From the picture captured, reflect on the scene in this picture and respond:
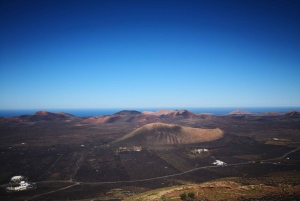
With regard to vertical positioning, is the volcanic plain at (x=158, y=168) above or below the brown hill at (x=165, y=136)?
below

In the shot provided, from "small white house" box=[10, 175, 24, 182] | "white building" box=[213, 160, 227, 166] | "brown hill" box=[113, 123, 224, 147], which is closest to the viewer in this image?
"small white house" box=[10, 175, 24, 182]

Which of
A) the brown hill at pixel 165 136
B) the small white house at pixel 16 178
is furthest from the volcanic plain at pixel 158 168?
the small white house at pixel 16 178

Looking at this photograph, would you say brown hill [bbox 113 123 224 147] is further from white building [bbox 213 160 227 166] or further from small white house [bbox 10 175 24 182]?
small white house [bbox 10 175 24 182]

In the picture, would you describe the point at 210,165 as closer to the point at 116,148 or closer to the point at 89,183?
the point at 89,183

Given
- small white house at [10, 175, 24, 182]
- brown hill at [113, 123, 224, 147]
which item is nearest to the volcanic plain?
brown hill at [113, 123, 224, 147]

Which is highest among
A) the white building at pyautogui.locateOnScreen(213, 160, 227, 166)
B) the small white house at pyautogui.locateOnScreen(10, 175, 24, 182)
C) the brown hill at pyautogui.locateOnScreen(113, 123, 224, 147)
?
the brown hill at pyautogui.locateOnScreen(113, 123, 224, 147)

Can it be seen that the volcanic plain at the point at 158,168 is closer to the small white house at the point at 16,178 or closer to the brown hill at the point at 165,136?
the brown hill at the point at 165,136

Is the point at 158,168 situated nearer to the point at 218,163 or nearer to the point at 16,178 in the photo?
the point at 218,163

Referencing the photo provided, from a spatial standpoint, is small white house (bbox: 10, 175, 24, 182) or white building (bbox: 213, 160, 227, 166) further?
white building (bbox: 213, 160, 227, 166)
